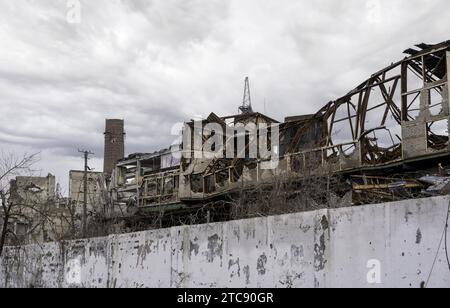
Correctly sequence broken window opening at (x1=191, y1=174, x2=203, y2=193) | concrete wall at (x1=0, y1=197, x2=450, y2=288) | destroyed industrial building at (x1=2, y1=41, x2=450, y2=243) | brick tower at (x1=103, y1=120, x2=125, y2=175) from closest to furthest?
concrete wall at (x1=0, y1=197, x2=450, y2=288), destroyed industrial building at (x1=2, y1=41, x2=450, y2=243), broken window opening at (x1=191, y1=174, x2=203, y2=193), brick tower at (x1=103, y1=120, x2=125, y2=175)

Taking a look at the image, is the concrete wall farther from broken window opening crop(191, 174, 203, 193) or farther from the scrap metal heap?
broken window opening crop(191, 174, 203, 193)

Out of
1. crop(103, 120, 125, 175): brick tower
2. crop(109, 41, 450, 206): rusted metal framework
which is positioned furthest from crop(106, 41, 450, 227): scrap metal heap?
crop(103, 120, 125, 175): brick tower

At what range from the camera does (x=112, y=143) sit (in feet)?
175

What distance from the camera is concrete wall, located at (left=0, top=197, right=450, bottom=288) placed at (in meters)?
6.80

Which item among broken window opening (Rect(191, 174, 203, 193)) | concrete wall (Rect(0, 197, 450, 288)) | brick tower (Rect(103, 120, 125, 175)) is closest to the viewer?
concrete wall (Rect(0, 197, 450, 288))

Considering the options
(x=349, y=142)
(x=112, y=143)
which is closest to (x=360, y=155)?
(x=349, y=142)

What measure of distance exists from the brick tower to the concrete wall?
131 feet

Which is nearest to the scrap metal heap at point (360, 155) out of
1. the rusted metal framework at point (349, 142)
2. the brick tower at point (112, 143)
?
the rusted metal framework at point (349, 142)

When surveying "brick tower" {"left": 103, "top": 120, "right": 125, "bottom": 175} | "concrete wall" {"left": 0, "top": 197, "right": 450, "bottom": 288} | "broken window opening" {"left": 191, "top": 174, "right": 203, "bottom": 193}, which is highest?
"brick tower" {"left": 103, "top": 120, "right": 125, "bottom": 175}

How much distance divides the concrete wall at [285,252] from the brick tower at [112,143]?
39940mm

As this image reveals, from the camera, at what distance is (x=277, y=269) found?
8.73m

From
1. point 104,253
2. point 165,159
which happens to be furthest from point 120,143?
point 104,253

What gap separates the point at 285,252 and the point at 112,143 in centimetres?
4640

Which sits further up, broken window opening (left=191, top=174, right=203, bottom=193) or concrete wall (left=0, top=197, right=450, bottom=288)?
broken window opening (left=191, top=174, right=203, bottom=193)
